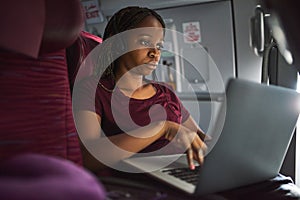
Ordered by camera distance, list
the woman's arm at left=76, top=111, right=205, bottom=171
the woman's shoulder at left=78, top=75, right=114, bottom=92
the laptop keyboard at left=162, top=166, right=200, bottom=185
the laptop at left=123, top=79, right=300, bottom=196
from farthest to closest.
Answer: the woman's shoulder at left=78, top=75, right=114, bottom=92, the woman's arm at left=76, top=111, right=205, bottom=171, the laptop keyboard at left=162, top=166, right=200, bottom=185, the laptop at left=123, top=79, right=300, bottom=196

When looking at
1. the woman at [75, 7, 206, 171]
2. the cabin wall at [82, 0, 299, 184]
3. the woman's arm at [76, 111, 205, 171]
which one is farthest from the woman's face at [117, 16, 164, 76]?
the cabin wall at [82, 0, 299, 184]

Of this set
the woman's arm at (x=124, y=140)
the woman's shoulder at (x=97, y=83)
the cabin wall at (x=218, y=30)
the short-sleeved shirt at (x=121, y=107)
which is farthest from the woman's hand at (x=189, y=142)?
the cabin wall at (x=218, y=30)

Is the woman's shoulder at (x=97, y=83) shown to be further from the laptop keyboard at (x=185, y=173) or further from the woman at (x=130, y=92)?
the laptop keyboard at (x=185, y=173)

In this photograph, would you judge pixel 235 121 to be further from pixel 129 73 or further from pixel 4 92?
pixel 129 73

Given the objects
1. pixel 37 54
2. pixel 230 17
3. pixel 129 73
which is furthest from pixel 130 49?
pixel 230 17

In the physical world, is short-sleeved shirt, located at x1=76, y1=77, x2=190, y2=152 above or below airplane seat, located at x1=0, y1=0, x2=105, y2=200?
below

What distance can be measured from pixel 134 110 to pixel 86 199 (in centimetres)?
60

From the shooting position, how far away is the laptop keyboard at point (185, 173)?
72cm

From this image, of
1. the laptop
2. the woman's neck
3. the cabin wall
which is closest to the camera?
the laptop

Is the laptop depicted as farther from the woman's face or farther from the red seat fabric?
the woman's face

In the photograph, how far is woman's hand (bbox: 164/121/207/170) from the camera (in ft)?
2.56

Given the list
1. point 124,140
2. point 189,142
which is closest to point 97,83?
point 124,140

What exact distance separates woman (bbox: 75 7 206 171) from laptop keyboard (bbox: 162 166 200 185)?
0.35ft

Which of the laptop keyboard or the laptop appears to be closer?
the laptop
